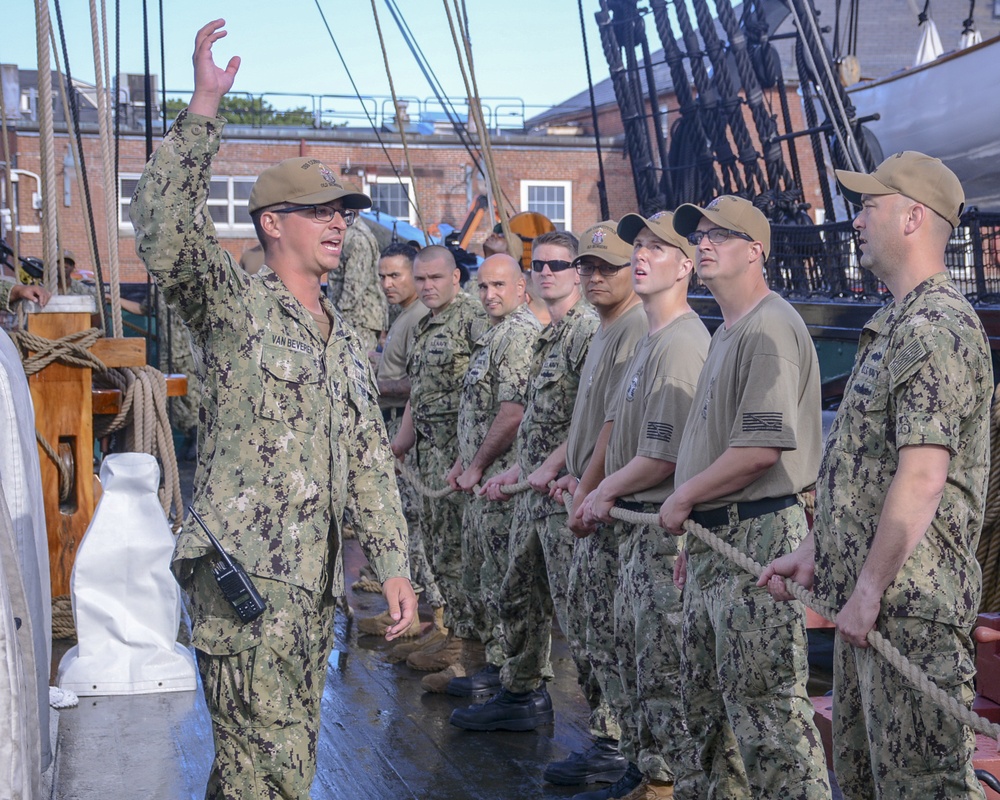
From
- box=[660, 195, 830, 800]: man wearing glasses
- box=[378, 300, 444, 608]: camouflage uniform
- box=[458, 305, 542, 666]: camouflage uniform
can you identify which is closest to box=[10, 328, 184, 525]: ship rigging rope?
box=[458, 305, 542, 666]: camouflage uniform

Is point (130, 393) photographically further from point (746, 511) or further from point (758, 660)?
point (758, 660)

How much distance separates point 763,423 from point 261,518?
1.36 metres

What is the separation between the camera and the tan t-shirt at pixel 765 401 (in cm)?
338

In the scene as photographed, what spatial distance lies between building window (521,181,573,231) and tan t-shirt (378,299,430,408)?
73.0 feet

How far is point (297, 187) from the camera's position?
10.3ft

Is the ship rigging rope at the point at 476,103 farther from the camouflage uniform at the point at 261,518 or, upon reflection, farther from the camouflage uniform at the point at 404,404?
the camouflage uniform at the point at 261,518

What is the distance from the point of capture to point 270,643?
2996 millimetres

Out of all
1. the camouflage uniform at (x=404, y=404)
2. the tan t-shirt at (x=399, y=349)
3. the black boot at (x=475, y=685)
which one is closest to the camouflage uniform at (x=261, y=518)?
the black boot at (x=475, y=685)

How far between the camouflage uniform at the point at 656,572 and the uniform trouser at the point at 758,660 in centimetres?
31

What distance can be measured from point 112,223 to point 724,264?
9.66 feet

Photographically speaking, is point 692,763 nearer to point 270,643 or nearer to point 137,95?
point 270,643

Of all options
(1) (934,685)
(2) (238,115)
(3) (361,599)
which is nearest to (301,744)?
(1) (934,685)

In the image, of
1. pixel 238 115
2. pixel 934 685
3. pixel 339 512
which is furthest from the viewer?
pixel 238 115

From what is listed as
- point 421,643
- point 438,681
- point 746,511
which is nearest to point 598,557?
point 746,511
